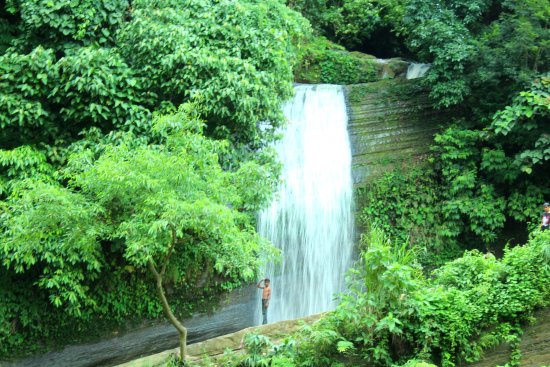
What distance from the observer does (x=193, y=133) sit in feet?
31.5

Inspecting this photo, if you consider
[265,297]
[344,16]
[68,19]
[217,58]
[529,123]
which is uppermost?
[344,16]

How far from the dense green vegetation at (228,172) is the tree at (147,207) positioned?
3 centimetres

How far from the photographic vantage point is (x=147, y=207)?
8375mm

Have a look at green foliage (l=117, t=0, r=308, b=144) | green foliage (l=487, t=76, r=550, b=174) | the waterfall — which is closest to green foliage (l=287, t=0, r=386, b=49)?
the waterfall

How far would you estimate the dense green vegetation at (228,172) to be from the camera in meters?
8.48

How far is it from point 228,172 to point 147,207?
4.93 ft

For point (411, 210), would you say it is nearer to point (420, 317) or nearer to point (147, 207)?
point (420, 317)

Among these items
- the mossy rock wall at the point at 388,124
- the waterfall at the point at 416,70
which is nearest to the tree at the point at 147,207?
the mossy rock wall at the point at 388,124

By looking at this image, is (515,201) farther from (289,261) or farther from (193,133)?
(193,133)

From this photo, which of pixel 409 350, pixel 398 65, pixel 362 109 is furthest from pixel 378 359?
pixel 398 65

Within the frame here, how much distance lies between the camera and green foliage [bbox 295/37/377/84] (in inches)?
643

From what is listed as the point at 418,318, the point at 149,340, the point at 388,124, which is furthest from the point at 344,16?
the point at 418,318

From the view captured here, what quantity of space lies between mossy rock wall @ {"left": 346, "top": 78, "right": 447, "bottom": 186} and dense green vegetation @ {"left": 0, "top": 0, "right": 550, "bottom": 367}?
41 centimetres

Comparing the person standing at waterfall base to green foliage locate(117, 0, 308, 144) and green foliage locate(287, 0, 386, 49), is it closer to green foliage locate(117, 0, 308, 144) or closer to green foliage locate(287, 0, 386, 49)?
green foliage locate(117, 0, 308, 144)
